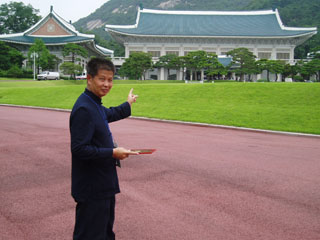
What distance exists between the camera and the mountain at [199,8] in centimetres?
6162

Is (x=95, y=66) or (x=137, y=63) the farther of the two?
(x=137, y=63)

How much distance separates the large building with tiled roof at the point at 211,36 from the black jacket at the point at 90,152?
4077 cm

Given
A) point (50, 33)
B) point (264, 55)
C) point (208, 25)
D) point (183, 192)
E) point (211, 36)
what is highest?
point (208, 25)

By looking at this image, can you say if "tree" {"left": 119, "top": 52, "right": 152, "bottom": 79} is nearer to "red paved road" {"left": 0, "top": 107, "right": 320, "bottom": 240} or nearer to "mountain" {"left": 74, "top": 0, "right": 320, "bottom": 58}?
"mountain" {"left": 74, "top": 0, "right": 320, "bottom": 58}

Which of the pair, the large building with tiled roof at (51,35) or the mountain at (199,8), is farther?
the mountain at (199,8)

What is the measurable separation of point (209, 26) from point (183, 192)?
4552cm

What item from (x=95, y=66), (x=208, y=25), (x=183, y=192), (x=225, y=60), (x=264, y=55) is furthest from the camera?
(x=208, y=25)

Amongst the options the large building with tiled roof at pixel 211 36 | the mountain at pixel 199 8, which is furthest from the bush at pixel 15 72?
the mountain at pixel 199 8

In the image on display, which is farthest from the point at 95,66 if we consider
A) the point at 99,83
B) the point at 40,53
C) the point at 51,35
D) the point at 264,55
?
the point at 264,55

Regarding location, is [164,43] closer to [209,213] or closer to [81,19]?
[209,213]

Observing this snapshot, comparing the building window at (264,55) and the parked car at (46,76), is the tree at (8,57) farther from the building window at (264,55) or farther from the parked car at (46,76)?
the building window at (264,55)

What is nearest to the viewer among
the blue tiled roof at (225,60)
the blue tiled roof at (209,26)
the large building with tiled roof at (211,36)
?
the blue tiled roof at (225,60)

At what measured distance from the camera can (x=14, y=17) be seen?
226 ft

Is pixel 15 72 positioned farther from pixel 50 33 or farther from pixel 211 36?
pixel 211 36
